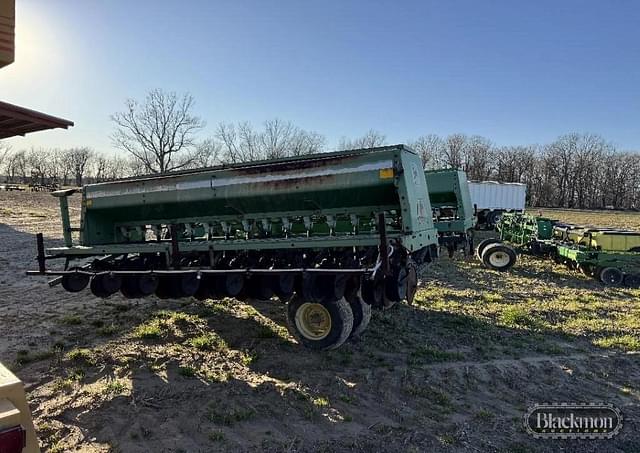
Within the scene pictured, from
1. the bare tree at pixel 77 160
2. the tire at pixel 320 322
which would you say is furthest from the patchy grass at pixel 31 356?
the bare tree at pixel 77 160

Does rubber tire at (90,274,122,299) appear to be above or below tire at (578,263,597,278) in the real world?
above

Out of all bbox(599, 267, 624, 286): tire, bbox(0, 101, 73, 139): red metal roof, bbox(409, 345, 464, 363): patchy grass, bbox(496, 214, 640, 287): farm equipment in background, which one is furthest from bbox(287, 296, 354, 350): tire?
bbox(496, 214, 640, 287): farm equipment in background

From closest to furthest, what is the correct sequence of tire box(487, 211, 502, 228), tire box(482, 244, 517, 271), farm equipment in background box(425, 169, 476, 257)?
farm equipment in background box(425, 169, 476, 257) → tire box(482, 244, 517, 271) → tire box(487, 211, 502, 228)

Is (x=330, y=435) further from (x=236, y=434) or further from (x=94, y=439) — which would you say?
(x=94, y=439)

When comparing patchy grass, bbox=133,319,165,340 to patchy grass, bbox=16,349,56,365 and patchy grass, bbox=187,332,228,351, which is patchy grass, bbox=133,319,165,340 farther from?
patchy grass, bbox=16,349,56,365

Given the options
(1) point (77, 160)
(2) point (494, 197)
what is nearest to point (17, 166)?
(1) point (77, 160)

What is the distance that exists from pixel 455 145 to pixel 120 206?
64278 mm

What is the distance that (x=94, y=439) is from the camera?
11.9 ft

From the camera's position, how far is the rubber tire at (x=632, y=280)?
10.3 metres

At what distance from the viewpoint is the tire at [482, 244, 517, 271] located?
12.1 meters

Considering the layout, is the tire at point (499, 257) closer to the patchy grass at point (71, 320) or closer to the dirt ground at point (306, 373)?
the dirt ground at point (306, 373)

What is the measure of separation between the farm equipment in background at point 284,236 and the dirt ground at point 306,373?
69cm

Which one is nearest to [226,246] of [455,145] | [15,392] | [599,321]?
[15,392]

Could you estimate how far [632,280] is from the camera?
10.4m
